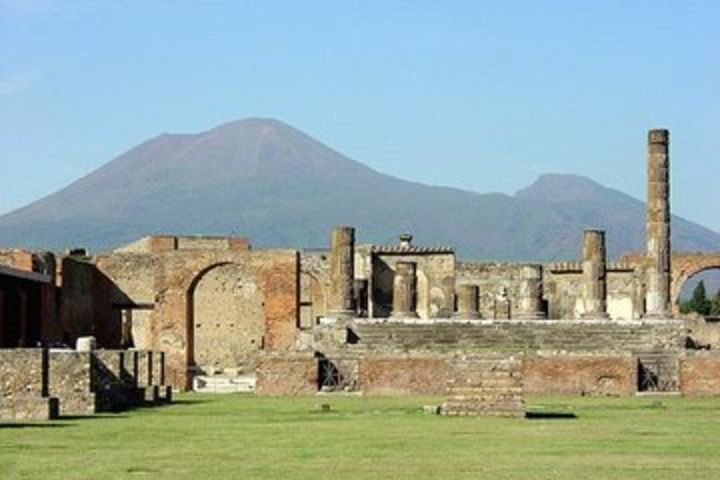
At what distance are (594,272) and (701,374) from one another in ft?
42.2

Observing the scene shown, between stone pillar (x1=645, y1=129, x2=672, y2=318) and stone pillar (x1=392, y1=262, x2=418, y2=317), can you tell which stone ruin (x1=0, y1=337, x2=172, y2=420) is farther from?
stone pillar (x1=392, y1=262, x2=418, y2=317)

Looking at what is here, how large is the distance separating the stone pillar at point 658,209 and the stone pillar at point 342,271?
790cm

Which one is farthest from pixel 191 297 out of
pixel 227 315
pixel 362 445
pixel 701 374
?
pixel 362 445

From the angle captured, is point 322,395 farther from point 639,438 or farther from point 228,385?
point 639,438

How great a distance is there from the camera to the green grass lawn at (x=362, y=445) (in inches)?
677

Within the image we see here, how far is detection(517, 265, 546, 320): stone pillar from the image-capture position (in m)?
52.8

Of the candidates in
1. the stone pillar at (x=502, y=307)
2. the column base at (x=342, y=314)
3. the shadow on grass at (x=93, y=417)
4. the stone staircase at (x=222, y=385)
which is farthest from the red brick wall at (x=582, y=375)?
the stone pillar at (x=502, y=307)

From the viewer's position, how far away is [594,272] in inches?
2077

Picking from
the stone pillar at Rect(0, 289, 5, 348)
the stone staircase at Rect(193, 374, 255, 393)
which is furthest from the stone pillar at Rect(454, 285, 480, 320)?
the stone pillar at Rect(0, 289, 5, 348)

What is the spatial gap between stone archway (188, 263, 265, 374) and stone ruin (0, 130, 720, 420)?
48 millimetres

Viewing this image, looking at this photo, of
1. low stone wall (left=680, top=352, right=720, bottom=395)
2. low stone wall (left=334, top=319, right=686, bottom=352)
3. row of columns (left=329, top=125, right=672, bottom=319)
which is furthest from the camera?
row of columns (left=329, top=125, right=672, bottom=319)

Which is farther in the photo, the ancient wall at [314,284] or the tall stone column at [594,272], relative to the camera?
the ancient wall at [314,284]

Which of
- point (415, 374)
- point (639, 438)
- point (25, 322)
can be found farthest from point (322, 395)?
point (639, 438)

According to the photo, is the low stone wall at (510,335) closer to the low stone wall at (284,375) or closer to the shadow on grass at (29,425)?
the low stone wall at (284,375)
